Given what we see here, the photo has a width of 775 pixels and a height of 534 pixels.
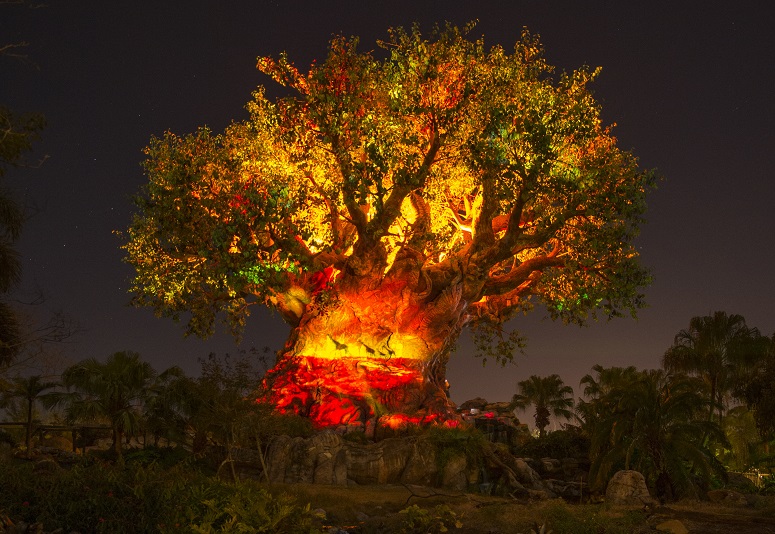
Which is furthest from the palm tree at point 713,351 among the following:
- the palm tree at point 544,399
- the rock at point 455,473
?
the rock at point 455,473

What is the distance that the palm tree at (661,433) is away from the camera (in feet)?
70.4

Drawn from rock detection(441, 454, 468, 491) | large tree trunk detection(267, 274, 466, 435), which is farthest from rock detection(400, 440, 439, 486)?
large tree trunk detection(267, 274, 466, 435)

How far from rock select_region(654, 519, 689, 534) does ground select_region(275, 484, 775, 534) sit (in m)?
0.19

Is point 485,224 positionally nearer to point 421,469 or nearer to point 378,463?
point 421,469

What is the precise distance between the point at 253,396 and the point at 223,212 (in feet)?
26.8

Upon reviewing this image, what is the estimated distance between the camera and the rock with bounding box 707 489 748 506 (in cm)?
2192

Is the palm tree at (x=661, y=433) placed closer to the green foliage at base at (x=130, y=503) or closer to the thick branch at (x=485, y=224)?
Answer: the thick branch at (x=485, y=224)

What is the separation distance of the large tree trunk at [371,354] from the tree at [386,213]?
0.22 ft

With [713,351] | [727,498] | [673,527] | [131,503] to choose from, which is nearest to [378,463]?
[727,498]

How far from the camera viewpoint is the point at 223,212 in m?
28.2

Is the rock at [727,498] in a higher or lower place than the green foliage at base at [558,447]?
lower

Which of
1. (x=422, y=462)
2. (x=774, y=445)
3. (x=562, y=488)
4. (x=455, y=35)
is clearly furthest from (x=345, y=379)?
(x=774, y=445)

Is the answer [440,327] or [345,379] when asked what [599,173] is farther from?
[345,379]

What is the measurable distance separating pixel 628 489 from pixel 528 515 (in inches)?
180
